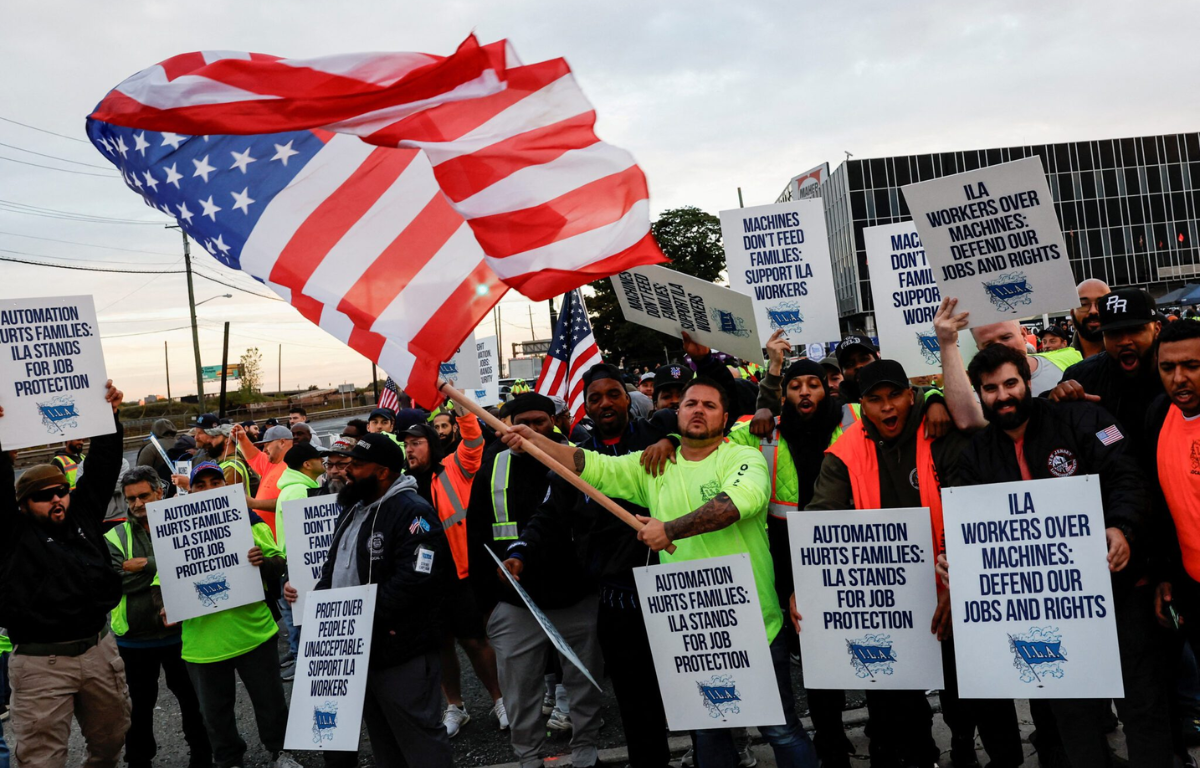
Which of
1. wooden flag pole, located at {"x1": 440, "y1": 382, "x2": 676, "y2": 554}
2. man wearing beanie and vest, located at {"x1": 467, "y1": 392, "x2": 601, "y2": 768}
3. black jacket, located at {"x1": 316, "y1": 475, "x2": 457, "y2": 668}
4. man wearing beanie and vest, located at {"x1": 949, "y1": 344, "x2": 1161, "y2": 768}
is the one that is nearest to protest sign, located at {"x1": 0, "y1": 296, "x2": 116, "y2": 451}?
black jacket, located at {"x1": 316, "y1": 475, "x2": 457, "y2": 668}

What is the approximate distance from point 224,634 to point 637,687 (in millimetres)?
2884

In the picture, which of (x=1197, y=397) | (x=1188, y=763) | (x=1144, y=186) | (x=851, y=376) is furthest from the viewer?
(x=1144, y=186)

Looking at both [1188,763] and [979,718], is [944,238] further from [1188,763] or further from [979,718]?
[1188,763]

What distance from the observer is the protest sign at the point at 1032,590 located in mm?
3701

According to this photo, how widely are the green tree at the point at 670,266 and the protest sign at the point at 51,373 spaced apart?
50799 millimetres

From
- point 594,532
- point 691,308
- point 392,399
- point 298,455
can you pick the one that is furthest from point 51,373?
point 392,399

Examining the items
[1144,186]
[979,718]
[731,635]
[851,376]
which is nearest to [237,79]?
[731,635]

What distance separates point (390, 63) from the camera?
429 centimetres

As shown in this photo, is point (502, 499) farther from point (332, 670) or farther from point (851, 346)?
point (851, 346)

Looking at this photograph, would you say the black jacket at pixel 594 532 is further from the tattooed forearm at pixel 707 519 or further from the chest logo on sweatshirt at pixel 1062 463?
the chest logo on sweatshirt at pixel 1062 463

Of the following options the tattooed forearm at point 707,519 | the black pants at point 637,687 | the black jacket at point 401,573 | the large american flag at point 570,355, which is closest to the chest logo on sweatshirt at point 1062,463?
the tattooed forearm at point 707,519

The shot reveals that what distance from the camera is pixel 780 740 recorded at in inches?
173

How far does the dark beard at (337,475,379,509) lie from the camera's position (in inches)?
197

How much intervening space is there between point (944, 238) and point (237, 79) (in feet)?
11.8
